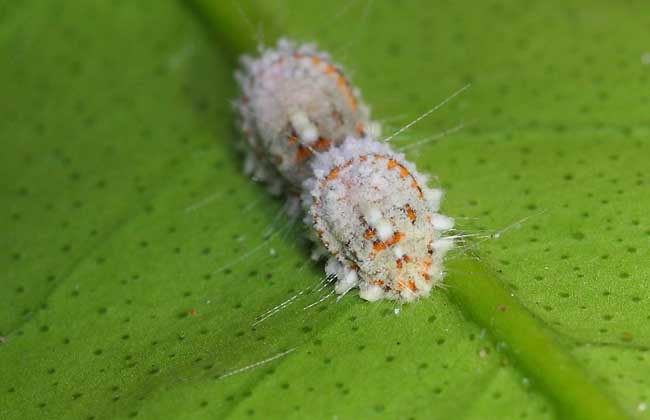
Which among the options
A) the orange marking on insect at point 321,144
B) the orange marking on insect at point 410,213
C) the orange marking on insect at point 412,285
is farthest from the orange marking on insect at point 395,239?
the orange marking on insect at point 321,144

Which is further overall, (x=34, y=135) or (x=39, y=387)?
(x=34, y=135)

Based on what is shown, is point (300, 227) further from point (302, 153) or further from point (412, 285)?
point (412, 285)

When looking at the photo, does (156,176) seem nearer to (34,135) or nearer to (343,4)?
(34,135)

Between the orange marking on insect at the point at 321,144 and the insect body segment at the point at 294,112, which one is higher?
the insect body segment at the point at 294,112

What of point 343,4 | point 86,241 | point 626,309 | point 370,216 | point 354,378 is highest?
point 343,4

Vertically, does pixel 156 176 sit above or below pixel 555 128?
above

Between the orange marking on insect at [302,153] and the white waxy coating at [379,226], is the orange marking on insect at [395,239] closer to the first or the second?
the white waxy coating at [379,226]

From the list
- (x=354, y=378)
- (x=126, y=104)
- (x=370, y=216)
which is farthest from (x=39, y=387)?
(x=126, y=104)
